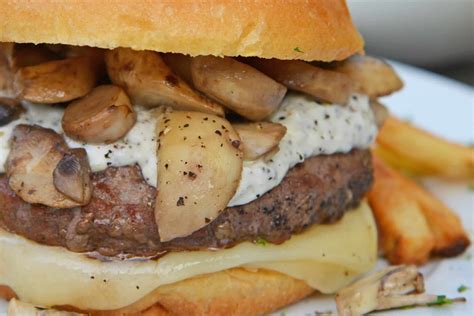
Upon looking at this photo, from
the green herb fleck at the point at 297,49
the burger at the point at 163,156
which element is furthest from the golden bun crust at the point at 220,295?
the green herb fleck at the point at 297,49

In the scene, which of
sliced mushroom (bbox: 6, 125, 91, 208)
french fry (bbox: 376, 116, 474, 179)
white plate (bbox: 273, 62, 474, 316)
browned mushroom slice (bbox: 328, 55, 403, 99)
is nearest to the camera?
sliced mushroom (bbox: 6, 125, 91, 208)

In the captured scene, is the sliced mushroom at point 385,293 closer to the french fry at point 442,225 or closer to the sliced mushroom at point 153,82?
the french fry at point 442,225

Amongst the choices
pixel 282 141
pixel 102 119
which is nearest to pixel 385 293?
pixel 282 141

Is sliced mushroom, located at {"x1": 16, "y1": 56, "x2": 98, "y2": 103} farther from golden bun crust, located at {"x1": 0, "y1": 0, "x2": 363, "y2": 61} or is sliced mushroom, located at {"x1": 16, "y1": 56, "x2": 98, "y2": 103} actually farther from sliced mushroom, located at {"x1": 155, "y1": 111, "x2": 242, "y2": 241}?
sliced mushroom, located at {"x1": 155, "y1": 111, "x2": 242, "y2": 241}

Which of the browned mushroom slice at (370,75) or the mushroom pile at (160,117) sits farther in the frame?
the browned mushroom slice at (370,75)

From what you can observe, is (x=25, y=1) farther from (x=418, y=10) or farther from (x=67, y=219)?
(x=418, y=10)

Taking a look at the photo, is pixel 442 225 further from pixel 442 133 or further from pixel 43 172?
pixel 43 172

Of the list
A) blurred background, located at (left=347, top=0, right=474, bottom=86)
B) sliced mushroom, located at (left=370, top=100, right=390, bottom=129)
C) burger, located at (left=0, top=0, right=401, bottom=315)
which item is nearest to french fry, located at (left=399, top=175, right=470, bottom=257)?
sliced mushroom, located at (left=370, top=100, right=390, bottom=129)
